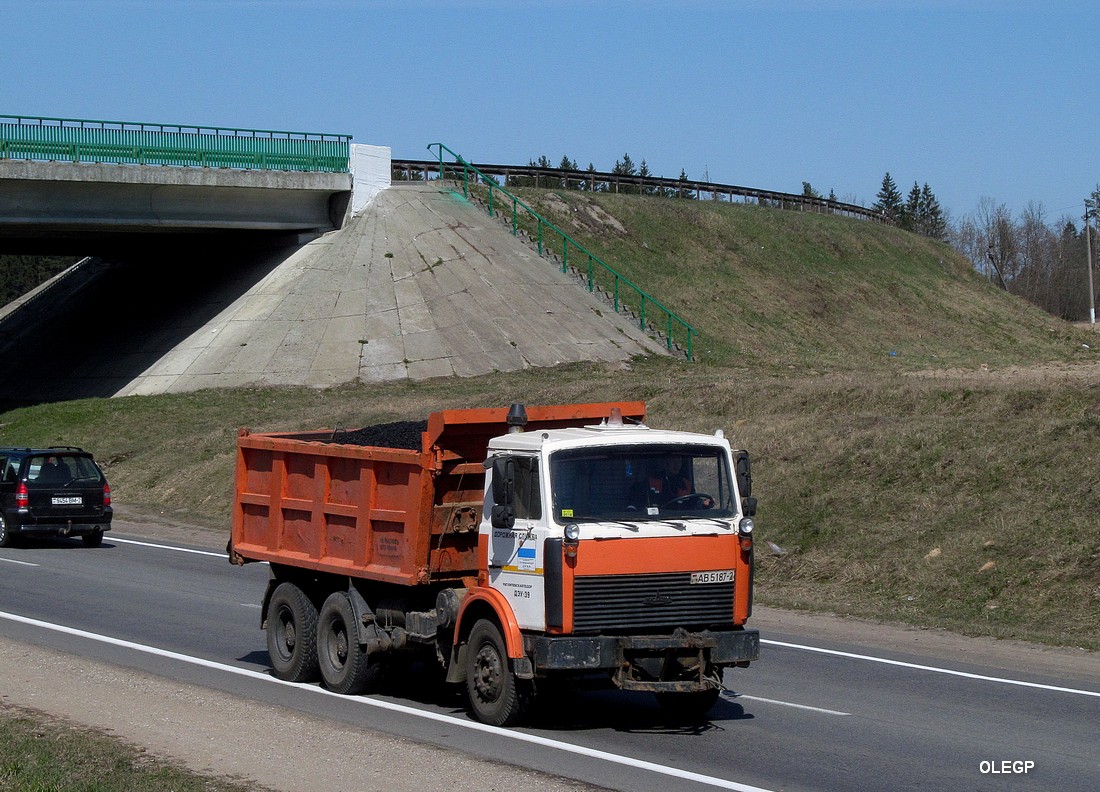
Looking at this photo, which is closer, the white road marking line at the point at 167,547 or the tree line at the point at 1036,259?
the white road marking line at the point at 167,547

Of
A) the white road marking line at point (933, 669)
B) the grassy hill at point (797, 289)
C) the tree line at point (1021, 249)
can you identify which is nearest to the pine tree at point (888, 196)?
the tree line at point (1021, 249)

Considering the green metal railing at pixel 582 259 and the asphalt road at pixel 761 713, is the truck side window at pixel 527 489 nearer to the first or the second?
the asphalt road at pixel 761 713

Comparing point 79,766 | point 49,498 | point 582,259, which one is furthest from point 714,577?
point 582,259

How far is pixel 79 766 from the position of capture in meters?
8.12

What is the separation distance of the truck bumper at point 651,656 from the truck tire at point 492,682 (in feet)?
1.09

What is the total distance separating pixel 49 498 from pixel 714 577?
680 inches

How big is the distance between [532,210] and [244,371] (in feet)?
53.5

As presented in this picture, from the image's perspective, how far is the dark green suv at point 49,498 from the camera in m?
23.3

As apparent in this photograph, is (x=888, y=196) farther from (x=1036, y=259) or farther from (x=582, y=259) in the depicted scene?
(x=582, y=259)

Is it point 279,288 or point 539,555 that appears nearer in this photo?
point 539,555

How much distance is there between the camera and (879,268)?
64.6 meters

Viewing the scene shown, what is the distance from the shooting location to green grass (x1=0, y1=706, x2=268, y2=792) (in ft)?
25.0

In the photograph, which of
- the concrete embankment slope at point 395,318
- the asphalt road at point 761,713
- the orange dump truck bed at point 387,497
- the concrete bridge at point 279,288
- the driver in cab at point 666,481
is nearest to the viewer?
the asphalt road at point 761,713

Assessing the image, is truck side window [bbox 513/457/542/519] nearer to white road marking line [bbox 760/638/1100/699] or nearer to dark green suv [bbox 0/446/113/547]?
white road marking line [bbox 760/638/1100/699]
